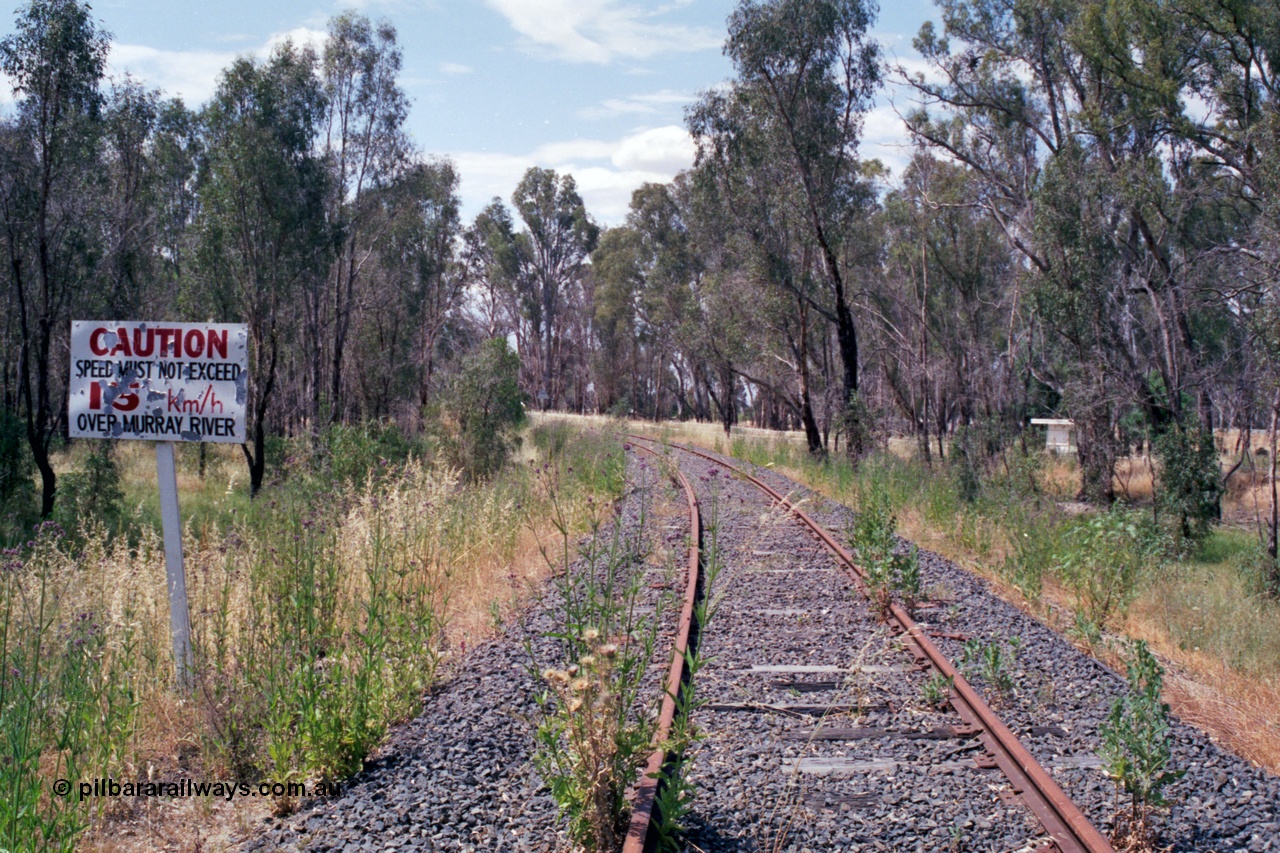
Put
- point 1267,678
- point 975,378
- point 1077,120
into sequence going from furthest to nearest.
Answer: point 975,378 → point 1077,120 → point 1267,678

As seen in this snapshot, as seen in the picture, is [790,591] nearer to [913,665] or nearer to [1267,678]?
[913,665]

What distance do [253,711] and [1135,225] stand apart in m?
23.9

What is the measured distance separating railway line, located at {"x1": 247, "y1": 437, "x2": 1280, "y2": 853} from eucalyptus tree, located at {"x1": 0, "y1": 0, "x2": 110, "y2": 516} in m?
16.2

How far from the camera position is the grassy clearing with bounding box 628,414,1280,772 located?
575 cm

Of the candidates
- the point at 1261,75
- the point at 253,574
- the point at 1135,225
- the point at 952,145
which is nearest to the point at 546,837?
the point at 253,574

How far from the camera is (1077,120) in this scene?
878 inches

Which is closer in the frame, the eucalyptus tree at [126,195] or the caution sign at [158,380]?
the caution sign at [158,380]

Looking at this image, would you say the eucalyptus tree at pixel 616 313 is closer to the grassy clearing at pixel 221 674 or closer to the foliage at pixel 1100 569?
the foliage at pixel 1100 569

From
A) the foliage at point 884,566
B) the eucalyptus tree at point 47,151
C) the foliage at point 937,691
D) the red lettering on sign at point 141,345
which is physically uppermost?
the eucalyptus tree at point 47,151

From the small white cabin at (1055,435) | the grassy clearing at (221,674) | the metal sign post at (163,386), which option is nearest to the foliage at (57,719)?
the grassy clearing at (221,674)

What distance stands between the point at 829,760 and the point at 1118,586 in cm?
499

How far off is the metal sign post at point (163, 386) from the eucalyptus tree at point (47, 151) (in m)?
14.2

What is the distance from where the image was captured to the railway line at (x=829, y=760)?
3.71 m

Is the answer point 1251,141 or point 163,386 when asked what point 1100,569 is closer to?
point 163,386
